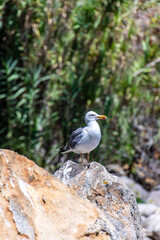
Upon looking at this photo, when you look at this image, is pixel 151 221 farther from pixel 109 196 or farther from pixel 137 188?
pixel 109 196

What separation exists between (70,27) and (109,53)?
1.08 meters

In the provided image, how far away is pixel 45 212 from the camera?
3.23m

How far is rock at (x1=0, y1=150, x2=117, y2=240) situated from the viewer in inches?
119

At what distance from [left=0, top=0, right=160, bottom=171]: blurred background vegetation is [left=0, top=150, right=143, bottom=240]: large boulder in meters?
4.86

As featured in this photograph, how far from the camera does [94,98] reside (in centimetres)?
909

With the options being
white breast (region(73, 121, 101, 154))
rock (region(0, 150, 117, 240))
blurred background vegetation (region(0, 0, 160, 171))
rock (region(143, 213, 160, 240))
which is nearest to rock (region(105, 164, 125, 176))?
blurred background vegetation (region(0, 0, 160, 171))

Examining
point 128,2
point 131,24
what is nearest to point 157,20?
point 131,24

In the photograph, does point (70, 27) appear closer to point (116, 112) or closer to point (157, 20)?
point (116, 112)

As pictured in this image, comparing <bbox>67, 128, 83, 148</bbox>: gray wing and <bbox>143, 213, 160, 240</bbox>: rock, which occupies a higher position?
<bbox>67, 128, 83, 148</bbox>: gray wing

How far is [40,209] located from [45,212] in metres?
0.05

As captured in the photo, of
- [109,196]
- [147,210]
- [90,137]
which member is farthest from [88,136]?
[147,210]

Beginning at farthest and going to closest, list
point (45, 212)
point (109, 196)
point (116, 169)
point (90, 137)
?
point (116, 169) < point (90, 137) < point (109, 196) < point (45, 212)

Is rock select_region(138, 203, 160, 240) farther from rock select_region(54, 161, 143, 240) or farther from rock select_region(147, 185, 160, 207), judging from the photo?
rock select_region(54, 161, 143, 240)

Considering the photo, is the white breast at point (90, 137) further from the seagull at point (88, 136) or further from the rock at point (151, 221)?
the rock at point (151, 221)
